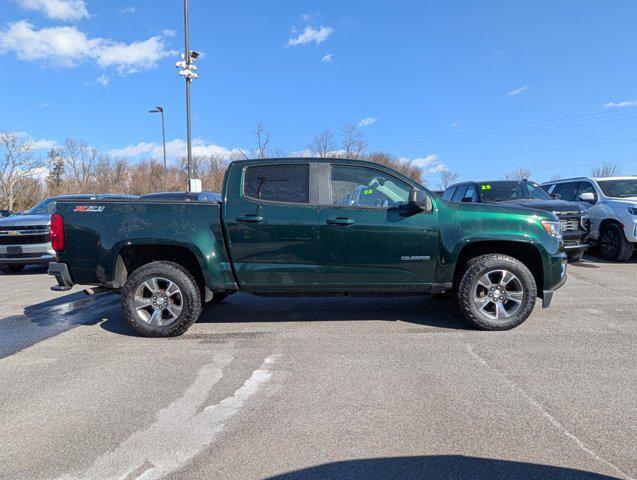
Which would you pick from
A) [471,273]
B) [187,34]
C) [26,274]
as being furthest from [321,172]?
[187,34]

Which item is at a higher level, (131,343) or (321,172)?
(321,172)

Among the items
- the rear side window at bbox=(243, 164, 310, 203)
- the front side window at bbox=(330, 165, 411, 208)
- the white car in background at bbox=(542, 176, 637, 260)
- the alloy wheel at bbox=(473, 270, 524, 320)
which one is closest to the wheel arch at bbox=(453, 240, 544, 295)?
the alloy wheel at bbox=(473, 270, 524, 320)

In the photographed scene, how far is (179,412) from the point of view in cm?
322

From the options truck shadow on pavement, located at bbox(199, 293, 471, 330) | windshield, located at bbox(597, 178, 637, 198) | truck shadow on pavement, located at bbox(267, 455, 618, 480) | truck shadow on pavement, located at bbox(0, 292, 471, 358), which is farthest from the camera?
windshield, located at bbox(597, 178, 637, 198)

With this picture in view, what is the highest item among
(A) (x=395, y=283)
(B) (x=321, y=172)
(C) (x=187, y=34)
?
(C) (x=187, y=34)

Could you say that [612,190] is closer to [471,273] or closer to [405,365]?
[471,273]

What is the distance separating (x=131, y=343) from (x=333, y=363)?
2.33 metres

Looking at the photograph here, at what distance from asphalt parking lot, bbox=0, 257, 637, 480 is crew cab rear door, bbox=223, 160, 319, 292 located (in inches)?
28.0

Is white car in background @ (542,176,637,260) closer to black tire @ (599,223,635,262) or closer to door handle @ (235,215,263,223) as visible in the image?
black tire @ (599,223,635,262)

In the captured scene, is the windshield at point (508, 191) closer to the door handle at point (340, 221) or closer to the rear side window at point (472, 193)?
the rear side window at point (472, 193)

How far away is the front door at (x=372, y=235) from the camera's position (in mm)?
4883

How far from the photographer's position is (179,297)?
197 inches

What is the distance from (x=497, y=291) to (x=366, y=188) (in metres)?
1.90

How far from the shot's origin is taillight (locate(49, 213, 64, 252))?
194 inches
